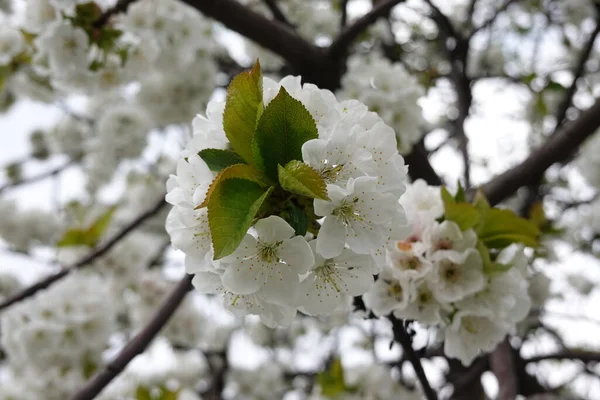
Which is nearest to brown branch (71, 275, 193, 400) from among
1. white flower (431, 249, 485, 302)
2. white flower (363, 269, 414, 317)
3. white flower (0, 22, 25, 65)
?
white flower (363, 269, 414, 317)

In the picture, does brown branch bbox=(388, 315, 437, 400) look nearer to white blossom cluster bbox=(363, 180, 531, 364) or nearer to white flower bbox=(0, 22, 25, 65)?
white blossom cluster bbox=(363, 180, 531, 364)

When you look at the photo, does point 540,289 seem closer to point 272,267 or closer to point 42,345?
point 272,267

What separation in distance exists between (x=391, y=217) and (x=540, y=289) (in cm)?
188

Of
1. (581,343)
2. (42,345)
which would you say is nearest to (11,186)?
(42,345)

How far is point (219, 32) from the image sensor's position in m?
3.81

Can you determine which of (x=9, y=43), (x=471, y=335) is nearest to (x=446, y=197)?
(x=471, y=335)

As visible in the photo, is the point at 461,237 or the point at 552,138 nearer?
the point at 461,237

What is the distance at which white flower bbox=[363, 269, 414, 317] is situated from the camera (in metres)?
0.95

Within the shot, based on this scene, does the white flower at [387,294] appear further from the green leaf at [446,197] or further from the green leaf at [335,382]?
the green leaf at [335,382]

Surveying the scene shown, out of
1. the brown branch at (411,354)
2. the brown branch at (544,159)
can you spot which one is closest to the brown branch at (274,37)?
the brown branch at (544,159)

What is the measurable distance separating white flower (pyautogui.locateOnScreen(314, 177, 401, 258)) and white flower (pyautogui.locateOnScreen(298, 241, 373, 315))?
36mm

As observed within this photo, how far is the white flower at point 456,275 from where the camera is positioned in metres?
0.95

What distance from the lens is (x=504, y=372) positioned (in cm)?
165

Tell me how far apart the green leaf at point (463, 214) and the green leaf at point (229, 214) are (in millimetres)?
476
